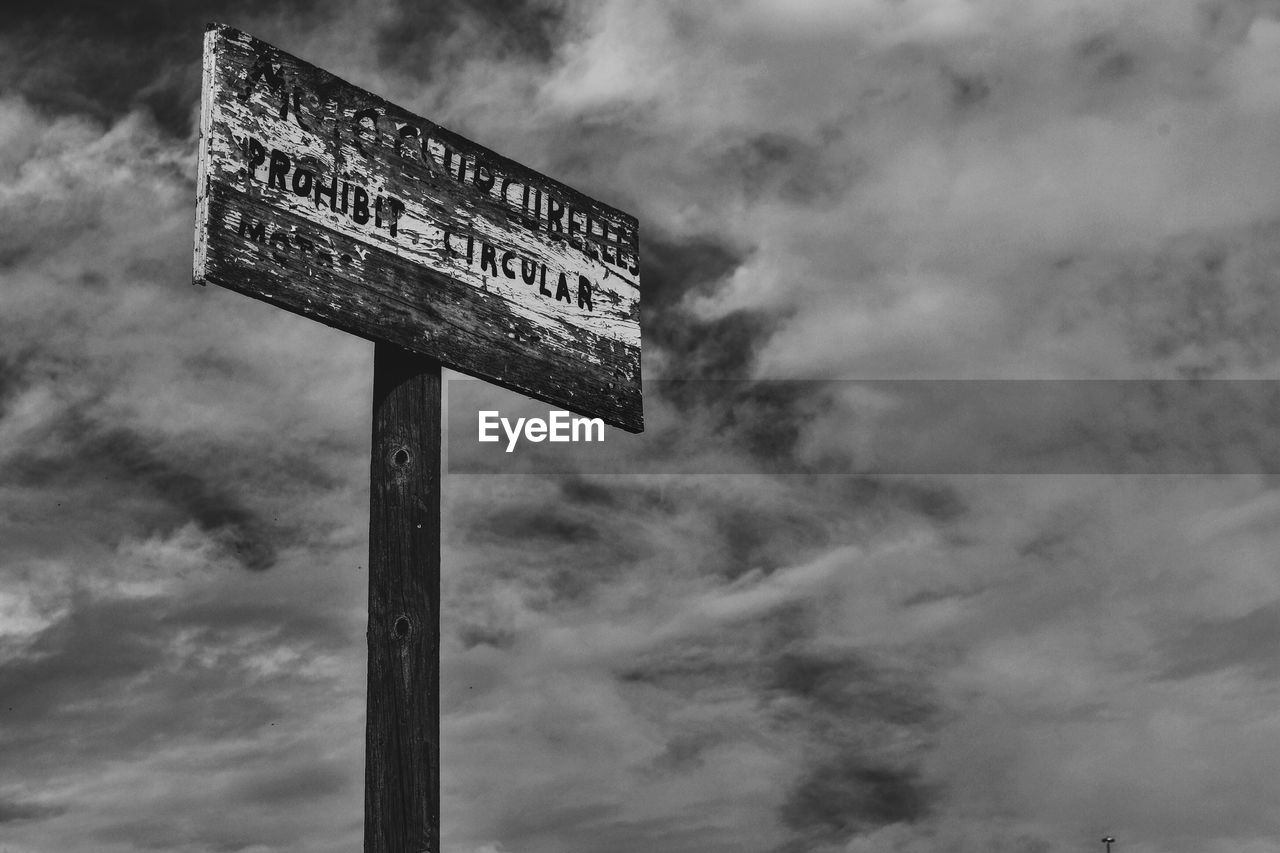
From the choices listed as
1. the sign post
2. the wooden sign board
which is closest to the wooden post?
the sign post

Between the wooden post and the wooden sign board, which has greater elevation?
the wooden sign board

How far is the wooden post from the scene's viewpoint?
15.8 ft

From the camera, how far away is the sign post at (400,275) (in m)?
4.89

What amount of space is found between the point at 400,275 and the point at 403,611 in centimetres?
129

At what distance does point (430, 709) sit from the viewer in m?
4.96

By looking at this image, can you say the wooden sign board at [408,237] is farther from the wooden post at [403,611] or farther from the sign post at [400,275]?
the wooden post at [403,611]

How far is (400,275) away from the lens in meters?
5.38

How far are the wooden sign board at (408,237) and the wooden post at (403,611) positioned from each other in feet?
0.71

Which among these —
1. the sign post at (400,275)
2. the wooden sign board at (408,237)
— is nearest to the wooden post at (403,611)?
the sign post at (400,275)

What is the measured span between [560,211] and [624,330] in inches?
23.5

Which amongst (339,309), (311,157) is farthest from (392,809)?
(311,157)

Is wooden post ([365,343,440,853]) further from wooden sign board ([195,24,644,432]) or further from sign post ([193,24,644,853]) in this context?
wooden sign board ([195,24,644,432])

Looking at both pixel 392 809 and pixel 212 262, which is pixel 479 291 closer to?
pixel 212 262

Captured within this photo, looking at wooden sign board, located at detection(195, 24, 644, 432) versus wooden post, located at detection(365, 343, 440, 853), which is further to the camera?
wooden sign board, located at detection(195, 24, 644, 432)
